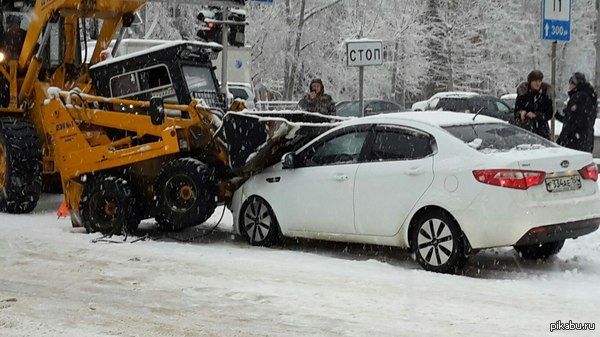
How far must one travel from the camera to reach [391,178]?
8.80 meters

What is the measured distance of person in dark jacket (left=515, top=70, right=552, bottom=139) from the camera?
1276 cm

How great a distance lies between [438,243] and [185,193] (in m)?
3.29

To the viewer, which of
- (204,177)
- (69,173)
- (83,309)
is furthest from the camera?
(69,173)

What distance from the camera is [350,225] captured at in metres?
9.16

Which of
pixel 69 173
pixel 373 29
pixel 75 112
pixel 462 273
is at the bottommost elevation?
pixel 462 273

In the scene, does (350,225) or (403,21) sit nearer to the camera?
(350,225)

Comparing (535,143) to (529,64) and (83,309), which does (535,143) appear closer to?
(83,309)

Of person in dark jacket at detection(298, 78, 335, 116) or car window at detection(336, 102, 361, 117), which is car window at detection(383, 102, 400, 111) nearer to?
car window at detection(336, 102, 361, 117)

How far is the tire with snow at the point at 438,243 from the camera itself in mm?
8273

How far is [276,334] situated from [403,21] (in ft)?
137

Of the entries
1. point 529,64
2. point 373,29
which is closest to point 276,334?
point 373,29
